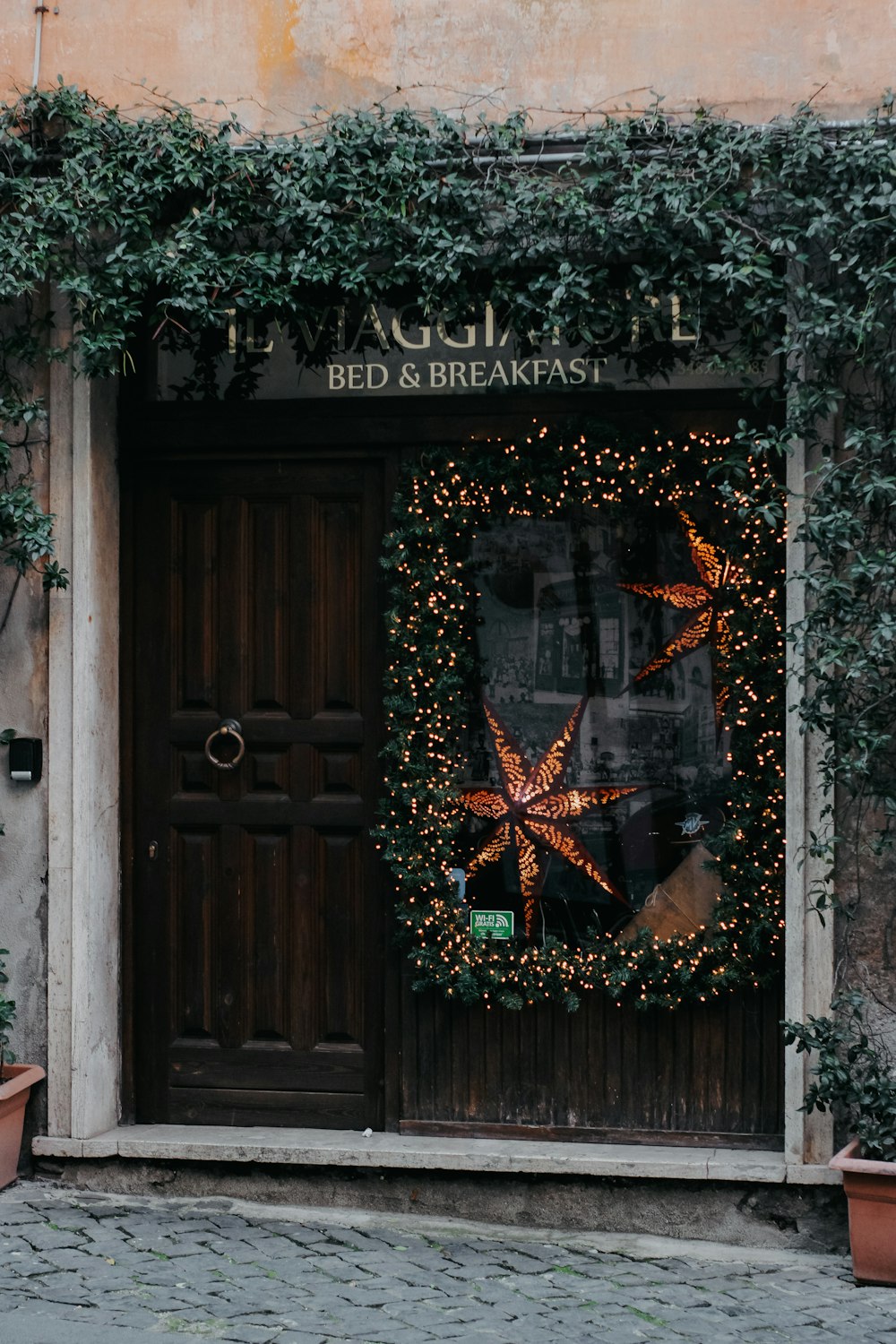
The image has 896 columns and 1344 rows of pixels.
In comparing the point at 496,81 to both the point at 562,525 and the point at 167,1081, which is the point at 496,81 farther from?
the point at 167,1081

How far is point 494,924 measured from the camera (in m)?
6.07

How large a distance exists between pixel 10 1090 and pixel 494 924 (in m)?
1.83

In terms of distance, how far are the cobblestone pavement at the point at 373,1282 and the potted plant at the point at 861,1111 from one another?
15 centimetres

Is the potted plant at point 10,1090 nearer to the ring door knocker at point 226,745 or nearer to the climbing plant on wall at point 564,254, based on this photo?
the ring door knocker at point 226,745

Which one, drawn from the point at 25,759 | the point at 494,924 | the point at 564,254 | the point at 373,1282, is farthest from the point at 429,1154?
the point at 564,254

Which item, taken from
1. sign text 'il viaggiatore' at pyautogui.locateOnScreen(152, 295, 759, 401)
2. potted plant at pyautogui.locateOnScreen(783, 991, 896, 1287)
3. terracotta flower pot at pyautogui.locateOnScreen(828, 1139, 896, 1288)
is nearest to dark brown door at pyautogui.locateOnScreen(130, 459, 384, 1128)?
sign text 'il viaggiatore' at pyautogui.locateOnScreen(152, 295, 759, 401)

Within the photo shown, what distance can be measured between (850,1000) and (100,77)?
4215 millimetres

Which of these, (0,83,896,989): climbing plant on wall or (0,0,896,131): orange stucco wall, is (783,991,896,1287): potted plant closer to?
(0,83,896,989): climbing plant on wall

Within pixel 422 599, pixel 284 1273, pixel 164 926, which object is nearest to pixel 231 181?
pixel 422 599

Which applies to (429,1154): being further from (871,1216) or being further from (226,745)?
(226,745)

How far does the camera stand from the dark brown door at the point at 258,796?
243 inches

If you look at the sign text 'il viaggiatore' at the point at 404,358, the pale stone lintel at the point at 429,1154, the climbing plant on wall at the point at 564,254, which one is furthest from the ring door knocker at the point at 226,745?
the pale stone lintel at the point at 429,1154

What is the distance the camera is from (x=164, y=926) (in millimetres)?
6285

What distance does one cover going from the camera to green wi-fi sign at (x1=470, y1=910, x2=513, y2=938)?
606 centimetres
